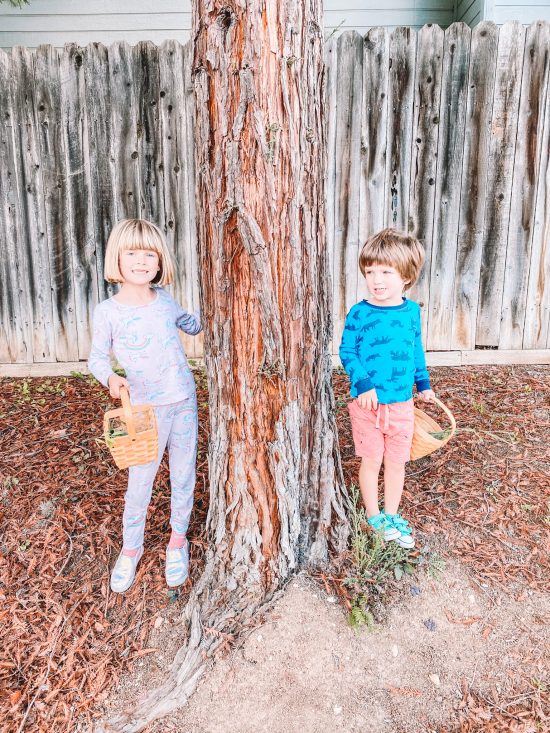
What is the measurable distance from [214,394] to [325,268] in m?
0.73

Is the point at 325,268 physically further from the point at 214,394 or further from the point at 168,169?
the point at 168,169

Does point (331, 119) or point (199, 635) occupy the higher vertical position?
point (331, 119)

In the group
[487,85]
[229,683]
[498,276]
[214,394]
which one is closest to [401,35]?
[487,85]

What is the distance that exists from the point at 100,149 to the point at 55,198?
528mm

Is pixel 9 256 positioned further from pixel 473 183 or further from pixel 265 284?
pixel 473 183

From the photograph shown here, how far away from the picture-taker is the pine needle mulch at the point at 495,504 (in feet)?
7.35

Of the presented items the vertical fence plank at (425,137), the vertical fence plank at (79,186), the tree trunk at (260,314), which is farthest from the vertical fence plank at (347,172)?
the tree trunk at (260,314)

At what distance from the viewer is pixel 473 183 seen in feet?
15.3

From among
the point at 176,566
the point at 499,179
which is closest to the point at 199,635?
the point at 176,566

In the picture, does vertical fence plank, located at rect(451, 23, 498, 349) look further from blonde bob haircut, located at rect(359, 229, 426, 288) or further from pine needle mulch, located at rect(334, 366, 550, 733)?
blonde bob haircut, located at rect(359, 229, 426, 288)

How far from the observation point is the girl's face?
252 centimetres

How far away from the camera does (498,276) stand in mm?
4816

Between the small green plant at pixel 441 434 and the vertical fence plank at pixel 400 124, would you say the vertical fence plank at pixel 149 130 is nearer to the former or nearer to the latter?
the vertical fence plank at pixel 400 124

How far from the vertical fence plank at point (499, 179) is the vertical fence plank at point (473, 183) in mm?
48
